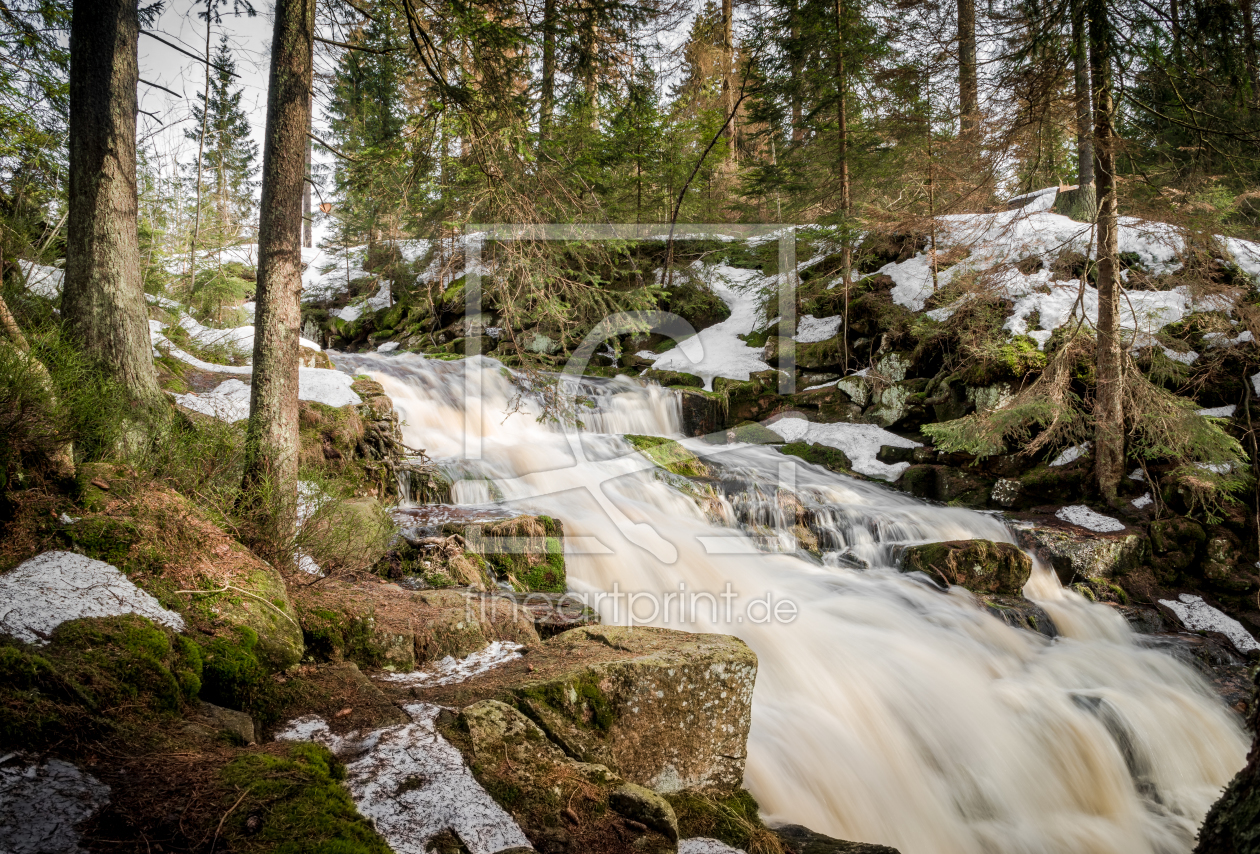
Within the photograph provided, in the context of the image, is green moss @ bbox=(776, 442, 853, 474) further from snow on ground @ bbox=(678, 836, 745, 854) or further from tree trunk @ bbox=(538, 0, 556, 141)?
snow on ground @ bbox=(678, 836, 745, 854)

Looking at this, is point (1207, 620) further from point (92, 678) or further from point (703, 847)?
point (92, 678)

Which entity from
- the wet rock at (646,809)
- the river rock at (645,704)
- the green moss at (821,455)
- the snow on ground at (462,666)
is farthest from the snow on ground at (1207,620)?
the snow on ground at (462,666)

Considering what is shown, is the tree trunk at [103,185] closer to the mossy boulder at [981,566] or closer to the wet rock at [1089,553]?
the mossy boulder at [981,566]

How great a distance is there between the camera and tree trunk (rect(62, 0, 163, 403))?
430 centimetres

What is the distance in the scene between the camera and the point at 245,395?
21.1 feet

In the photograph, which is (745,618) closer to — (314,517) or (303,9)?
(314,517)

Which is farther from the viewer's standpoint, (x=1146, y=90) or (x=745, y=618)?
(x=1146, y=90)

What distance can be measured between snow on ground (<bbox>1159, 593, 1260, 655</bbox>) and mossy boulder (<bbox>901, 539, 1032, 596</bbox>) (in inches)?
81.8

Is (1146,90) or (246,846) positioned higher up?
(1146,90)

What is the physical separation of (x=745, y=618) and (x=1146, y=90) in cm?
875

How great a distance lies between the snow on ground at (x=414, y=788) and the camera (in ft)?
6.80

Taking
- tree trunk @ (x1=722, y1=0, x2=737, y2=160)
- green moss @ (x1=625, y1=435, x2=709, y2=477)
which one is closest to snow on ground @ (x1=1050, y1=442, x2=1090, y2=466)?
green moss @ (x1=625, y1=435, x2=709, y2=477)

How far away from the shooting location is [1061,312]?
11.4 m

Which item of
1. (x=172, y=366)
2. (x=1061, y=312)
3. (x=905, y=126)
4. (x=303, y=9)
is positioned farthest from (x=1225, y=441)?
(x=172, y=366)
